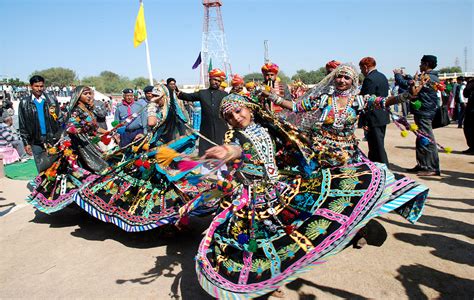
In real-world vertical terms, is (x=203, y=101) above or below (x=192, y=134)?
above

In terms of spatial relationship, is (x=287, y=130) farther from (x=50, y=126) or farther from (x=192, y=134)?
(x=50, y=126)

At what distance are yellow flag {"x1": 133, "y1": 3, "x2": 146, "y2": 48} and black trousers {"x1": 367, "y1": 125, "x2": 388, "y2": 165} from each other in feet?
24.4

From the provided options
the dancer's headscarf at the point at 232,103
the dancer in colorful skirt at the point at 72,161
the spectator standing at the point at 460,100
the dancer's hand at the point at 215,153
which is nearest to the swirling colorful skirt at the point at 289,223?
the dancer's hand at the point at 215,153

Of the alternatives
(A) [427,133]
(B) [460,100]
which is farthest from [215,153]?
(B) [460,100]

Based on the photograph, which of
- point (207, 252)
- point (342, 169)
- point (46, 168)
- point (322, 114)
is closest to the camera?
point (207, 252)

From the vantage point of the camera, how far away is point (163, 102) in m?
4.68

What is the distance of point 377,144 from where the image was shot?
550cm

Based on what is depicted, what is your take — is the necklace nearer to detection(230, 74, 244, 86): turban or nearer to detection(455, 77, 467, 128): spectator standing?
detection(230, 74, 244, 86): turban

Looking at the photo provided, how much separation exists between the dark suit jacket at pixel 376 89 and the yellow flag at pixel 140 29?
23.4ft

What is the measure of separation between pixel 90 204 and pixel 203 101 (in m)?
2.41

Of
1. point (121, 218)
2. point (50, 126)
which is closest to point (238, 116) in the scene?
point (121, 218)

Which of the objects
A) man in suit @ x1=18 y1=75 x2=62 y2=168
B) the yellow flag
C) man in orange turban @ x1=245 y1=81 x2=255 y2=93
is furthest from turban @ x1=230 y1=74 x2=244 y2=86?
the yellow flag

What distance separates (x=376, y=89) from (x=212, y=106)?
259cm

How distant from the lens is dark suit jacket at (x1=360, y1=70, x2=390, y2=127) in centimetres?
534
